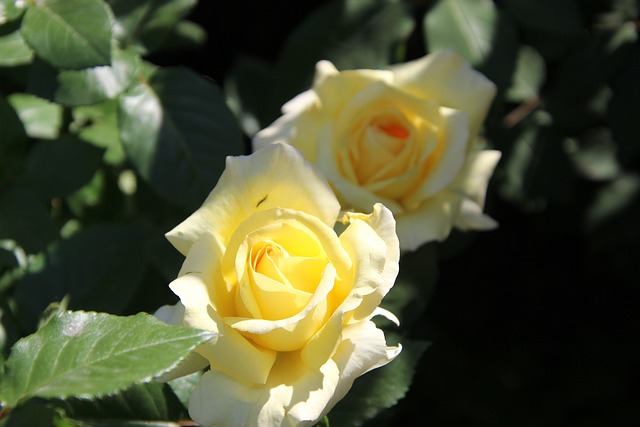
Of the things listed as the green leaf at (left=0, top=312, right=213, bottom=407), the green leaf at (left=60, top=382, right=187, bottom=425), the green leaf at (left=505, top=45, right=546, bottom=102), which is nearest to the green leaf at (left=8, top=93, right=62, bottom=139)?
the green leaf at (left=60, top=382, right=187, bottom=425)

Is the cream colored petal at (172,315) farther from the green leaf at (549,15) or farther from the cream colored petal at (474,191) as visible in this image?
the green leaf at (549,15)

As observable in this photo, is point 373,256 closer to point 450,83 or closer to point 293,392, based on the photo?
point 293,392

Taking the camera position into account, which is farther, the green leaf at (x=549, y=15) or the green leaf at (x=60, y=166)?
the green leaf at (x=549, y=15)

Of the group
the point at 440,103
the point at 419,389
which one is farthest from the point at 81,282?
the point at 419,389

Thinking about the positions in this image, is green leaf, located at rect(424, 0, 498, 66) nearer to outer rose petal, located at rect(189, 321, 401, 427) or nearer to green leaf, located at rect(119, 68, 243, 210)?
green leaf, located at rect(119, 68, 243, 210)

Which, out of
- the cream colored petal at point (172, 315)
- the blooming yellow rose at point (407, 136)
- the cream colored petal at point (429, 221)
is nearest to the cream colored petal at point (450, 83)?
the blooming yellow rose at point (407, 136)

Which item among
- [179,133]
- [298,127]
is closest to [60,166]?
[179,133]

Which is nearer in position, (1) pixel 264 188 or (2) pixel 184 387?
(1) pixel 264 188
